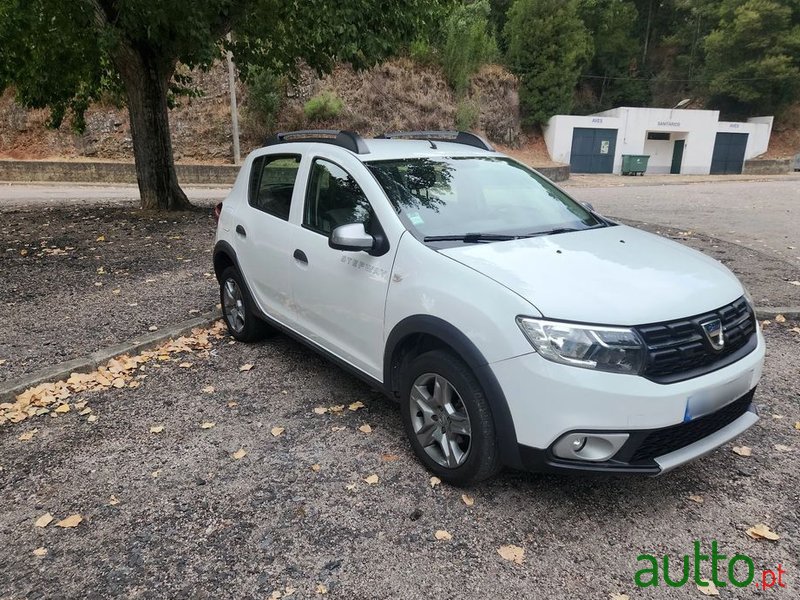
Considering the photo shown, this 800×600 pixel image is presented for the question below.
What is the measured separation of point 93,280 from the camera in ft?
23.0

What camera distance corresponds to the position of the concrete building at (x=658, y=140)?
37.0 metres

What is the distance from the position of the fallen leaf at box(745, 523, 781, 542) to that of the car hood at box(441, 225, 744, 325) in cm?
106

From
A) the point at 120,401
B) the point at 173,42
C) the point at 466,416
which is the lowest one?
the point at 120,401

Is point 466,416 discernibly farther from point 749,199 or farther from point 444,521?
point 749,199

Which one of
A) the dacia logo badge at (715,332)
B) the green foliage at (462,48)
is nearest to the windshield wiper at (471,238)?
the dacia logo badge at (715,332)

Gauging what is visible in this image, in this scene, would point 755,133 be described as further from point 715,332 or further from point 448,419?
point 448,419

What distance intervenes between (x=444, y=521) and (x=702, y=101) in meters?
56.6

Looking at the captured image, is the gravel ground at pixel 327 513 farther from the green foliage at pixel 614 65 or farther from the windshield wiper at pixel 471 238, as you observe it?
the green foliage at pixel 614 65

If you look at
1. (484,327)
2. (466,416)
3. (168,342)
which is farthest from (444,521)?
(168,342)

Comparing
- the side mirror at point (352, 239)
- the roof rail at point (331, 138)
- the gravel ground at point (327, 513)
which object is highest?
the roof rail at point (331, 138)

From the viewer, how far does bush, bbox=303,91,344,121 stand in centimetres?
2871

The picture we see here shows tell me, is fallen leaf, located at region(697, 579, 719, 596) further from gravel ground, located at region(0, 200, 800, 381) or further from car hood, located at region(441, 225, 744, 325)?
gravel ground, located at region(0, 200, 800, 381)

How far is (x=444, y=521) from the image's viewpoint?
277 centimetres

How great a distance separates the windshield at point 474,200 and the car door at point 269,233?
36.2 inches
